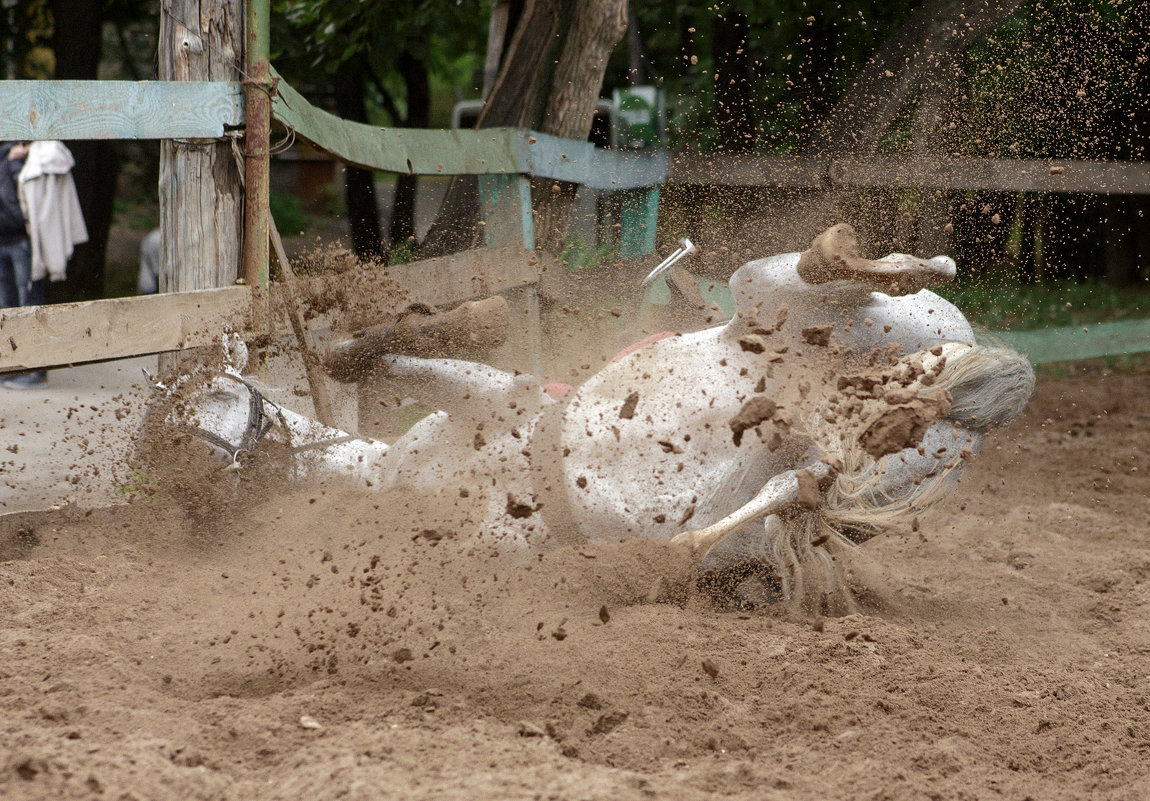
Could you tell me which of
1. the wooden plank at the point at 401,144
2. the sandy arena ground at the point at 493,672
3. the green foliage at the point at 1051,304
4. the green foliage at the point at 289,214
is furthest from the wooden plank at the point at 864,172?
the green foliage at the point at 289,214

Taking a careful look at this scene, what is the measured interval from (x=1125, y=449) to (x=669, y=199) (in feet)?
9.30

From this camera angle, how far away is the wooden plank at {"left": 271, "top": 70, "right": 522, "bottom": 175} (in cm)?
358

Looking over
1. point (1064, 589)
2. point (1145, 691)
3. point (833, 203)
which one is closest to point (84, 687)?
point (1145, 691)

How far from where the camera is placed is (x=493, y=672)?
2.54 metres

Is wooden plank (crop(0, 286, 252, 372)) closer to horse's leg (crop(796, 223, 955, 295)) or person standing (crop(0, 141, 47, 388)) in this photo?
horse's leg (crop(796, 223, 955, 295))

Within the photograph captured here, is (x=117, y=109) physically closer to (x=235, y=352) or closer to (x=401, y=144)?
(x=235, y=352)

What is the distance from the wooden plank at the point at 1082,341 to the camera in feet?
20.3

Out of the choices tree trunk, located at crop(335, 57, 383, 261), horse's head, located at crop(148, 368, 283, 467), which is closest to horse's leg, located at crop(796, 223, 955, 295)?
horse's head, located at crop(148, 368, 283, 467)

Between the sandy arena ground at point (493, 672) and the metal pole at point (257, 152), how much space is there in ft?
2.65

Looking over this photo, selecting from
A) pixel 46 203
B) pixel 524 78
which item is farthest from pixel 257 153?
pixel 46 203

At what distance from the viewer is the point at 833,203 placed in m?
5.33

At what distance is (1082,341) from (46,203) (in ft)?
21.8

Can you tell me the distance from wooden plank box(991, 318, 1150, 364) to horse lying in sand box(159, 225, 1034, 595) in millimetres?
3441

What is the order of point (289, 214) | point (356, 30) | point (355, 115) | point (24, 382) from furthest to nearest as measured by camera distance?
1. point (289, 214)
2. point (355, 115)
3. point (356, 30)
4. point (24, 382)
